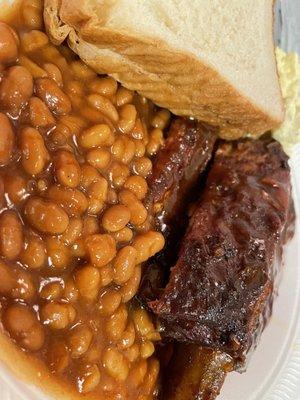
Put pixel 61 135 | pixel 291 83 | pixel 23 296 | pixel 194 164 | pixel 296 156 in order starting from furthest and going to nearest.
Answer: pixel 296 156, pixel 291 83, pixel 194 164, pixel 61 135, pixel 23 296

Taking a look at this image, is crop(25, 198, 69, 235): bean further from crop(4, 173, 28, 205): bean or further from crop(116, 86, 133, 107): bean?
crop(116, 86, 133, 107): bean

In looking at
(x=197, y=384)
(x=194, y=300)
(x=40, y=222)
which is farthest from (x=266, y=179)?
(x=40, y=222)

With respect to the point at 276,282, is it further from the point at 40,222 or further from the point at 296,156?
the point at 40,222

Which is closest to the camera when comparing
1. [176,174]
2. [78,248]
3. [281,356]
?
[78,248]

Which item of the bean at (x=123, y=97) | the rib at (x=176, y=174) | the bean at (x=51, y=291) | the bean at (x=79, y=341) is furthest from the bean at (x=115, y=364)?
the bean at (x=123, y=97)

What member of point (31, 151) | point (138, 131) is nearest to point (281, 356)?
point (138, 131)

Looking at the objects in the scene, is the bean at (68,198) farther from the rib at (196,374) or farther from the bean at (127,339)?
the rib at (196,374)

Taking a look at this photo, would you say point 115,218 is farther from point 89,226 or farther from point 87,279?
point 87,279
